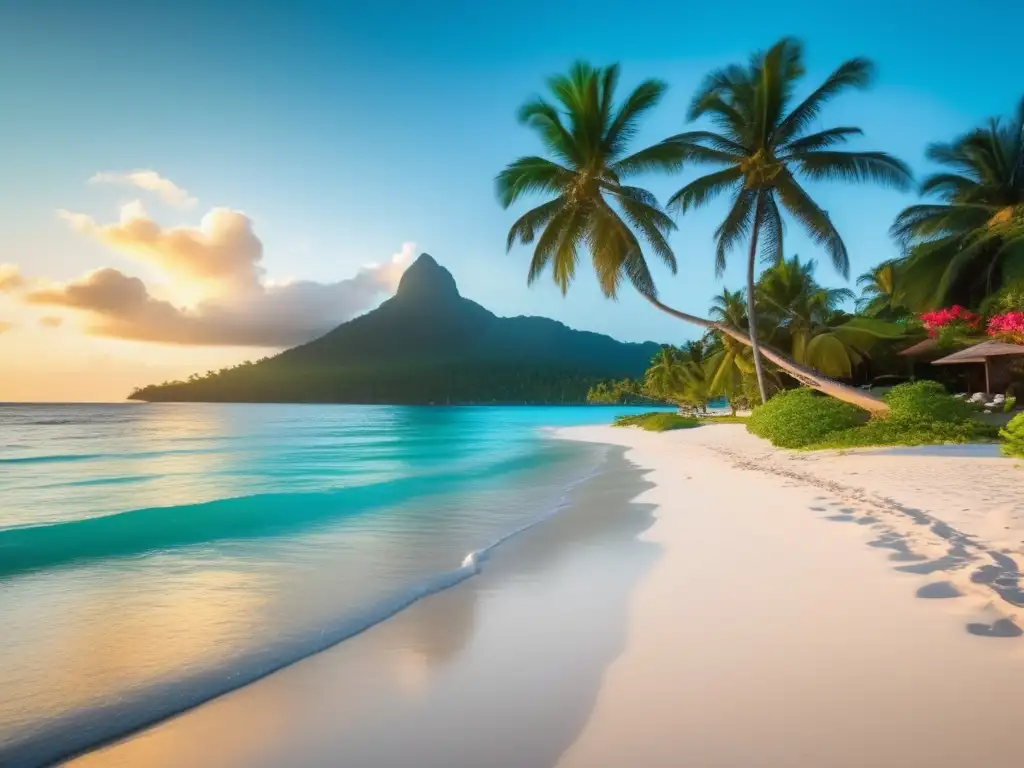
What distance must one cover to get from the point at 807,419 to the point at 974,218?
12.7 m

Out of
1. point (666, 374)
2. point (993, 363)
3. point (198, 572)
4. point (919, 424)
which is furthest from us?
point (666, 374)

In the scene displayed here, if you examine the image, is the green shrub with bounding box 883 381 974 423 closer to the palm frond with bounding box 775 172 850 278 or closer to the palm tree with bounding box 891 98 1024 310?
the palm frond with bounding box 775 172 850 278

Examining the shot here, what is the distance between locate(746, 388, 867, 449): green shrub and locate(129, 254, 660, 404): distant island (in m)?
126

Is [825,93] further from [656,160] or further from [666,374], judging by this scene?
[666,374]

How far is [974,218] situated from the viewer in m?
22.0

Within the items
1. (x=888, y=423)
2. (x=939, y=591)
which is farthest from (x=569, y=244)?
(x=939, y=591)

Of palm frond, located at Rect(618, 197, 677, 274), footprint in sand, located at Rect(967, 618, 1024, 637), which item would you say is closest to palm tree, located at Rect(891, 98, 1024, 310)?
palm frond, located at Rect(618, 197, 677, 274)

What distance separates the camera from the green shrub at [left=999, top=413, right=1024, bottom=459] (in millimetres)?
10234

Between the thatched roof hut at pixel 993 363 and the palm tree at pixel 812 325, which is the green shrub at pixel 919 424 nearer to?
the thatched roof hut at pixel 993 363

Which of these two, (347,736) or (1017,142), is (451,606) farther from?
(1017,142)

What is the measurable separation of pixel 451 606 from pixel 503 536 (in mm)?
2847

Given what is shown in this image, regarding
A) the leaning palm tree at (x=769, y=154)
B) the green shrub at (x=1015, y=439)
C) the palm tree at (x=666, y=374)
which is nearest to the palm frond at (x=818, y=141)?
the leaning palm tree at (x=769, y=154)

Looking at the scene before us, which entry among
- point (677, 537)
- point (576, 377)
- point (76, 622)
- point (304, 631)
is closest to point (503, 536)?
point (677, 537)

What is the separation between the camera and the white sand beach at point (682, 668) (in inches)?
102
